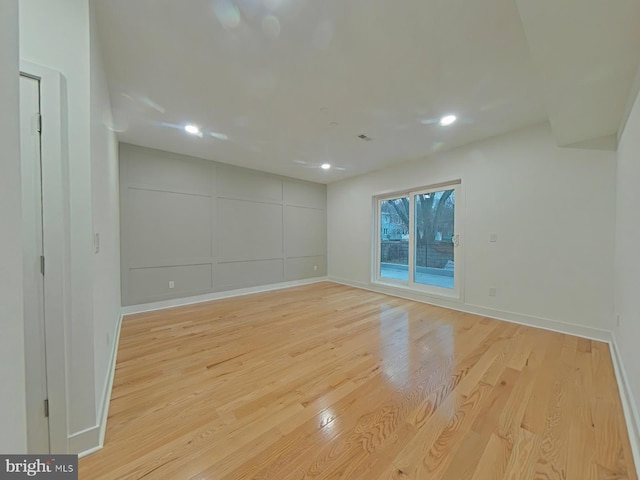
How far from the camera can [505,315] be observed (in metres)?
3.33

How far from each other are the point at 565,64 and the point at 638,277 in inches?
55.0

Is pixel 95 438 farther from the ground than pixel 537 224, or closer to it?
closer to it

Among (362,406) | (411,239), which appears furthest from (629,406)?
(411,239)

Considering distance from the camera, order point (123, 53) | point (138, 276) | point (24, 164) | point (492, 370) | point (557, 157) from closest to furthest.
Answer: point (24, 164) < point (123, 53) < point (492, 370) < point (557, 157) < point (138, 276)

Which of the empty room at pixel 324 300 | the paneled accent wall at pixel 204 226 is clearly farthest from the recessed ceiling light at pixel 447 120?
the paneled accent wall at pixel 204 226

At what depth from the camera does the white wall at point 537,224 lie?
2.71 metres

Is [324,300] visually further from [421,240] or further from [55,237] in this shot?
[55,237]

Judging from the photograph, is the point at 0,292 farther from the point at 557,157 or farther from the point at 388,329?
the point at 557,157

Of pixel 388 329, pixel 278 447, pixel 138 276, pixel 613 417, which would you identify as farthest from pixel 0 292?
pixel 138 276

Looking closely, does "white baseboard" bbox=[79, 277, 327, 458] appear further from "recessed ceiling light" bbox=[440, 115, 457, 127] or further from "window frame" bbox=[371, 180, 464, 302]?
"recessed ceiling light" bbox=[440, 115, 457, 127]

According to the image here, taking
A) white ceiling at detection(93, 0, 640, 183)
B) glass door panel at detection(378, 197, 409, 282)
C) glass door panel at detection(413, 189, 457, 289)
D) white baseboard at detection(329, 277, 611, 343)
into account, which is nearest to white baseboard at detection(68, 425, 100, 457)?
white ceiling at detection(93, 0, 640, 183)

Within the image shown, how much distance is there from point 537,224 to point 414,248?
1790 mm

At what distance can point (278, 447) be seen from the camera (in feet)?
4.56

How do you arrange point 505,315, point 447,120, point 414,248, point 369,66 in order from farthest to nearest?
point 414,248
point 505,315
point 447,120
point 369,66
